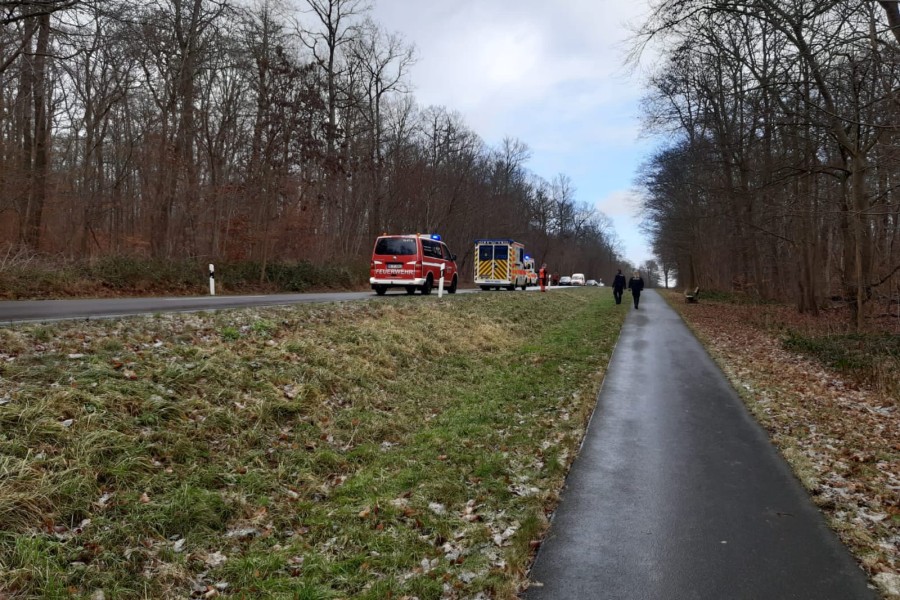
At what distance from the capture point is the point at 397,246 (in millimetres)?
20062

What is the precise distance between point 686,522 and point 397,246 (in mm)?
16377

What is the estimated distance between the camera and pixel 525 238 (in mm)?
74062

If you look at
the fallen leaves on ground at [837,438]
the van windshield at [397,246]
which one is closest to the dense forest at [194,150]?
the van windshield at [397,246]

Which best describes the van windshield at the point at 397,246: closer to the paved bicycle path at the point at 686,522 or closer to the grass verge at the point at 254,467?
the grass verge at the point at 254,467

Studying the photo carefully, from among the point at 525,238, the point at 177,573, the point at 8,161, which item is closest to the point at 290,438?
the point at 177,573

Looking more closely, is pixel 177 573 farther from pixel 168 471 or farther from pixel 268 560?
pixel 168 471

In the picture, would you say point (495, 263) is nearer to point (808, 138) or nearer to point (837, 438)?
point (808, 138)

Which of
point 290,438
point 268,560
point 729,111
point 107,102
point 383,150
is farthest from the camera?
point 383,150

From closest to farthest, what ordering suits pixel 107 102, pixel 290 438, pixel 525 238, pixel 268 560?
pixel 268 560
pixel 290 438
pixel 107 102
pixel 525 238

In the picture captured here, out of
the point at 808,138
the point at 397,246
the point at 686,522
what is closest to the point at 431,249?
the point at 397,246

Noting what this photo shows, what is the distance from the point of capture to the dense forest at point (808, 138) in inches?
465

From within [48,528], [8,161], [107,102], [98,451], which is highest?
[107,102]

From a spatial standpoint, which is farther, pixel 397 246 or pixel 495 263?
pixel 495 263

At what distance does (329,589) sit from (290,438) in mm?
2650
